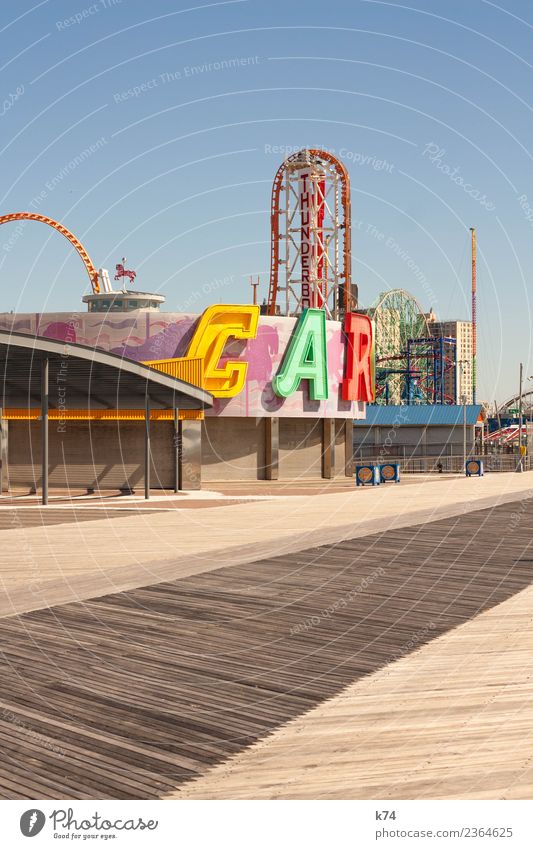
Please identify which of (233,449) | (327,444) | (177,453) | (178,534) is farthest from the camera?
(327,444)

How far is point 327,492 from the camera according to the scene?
43000 mm

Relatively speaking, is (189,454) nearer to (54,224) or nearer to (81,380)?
(81,380)

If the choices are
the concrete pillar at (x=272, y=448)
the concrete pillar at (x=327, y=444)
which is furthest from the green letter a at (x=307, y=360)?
the concrete pillar at (x=327, y=444)

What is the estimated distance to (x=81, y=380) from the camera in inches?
1435

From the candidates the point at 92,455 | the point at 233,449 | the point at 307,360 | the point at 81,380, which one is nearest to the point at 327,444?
the point at 307,360

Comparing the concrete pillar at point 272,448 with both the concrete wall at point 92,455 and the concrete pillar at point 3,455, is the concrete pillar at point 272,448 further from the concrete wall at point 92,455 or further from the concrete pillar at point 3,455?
the concrete pillar at point 3,455

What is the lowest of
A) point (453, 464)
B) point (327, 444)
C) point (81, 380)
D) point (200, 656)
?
point (453, 464)

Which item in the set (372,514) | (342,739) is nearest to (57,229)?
(372,514)

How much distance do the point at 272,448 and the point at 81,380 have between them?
14405 mm

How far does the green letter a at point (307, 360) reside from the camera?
47344mm

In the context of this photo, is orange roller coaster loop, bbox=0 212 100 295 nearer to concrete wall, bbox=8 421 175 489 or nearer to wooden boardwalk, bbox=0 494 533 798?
concrete wall, bbox=8 421 175 489

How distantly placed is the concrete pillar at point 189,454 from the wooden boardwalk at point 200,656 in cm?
2264

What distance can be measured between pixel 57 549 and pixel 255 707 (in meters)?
13.1

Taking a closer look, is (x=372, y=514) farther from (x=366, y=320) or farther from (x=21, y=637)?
(x=366, y=320)
